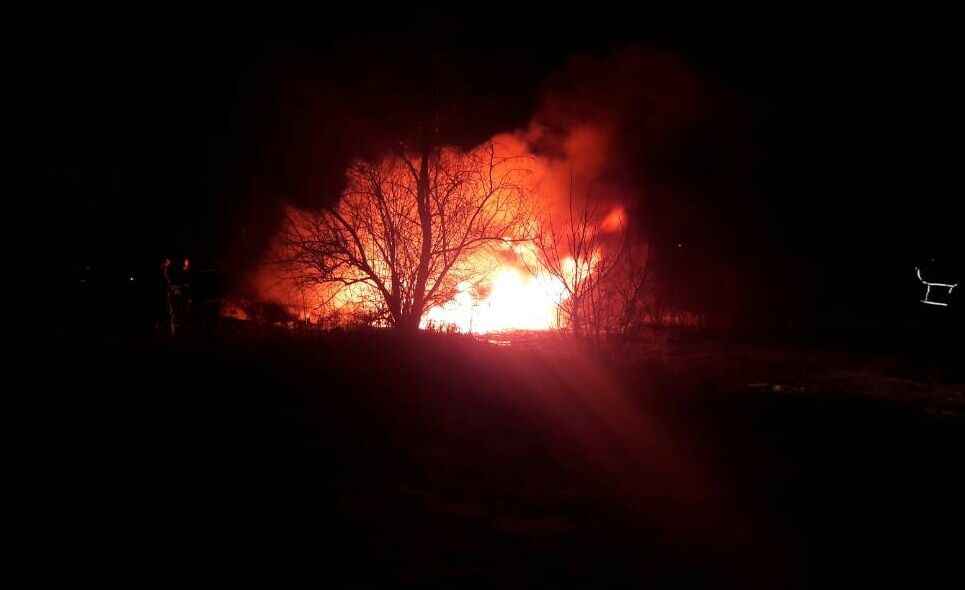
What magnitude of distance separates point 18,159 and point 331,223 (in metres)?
12.0

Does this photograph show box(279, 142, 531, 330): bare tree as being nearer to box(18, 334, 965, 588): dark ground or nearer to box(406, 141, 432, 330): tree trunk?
box(406, 141, 432, 330): tree trunk

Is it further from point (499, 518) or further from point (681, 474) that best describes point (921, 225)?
point (499, 518)

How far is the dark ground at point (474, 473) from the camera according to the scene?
204 inches

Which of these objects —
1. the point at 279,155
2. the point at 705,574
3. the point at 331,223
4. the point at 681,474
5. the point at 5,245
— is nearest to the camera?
the point at 705,574

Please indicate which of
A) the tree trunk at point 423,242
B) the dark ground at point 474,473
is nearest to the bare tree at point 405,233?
the tree trunk at point 423,242

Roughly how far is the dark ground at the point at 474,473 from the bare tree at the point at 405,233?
9.12 ft

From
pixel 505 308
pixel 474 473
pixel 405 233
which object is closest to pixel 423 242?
pixel 405 233

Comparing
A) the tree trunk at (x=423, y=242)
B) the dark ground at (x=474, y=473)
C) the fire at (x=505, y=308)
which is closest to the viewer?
the dark ground at (x=474, y=473)

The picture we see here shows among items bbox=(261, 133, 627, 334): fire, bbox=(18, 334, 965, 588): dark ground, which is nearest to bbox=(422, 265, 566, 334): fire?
bbox=(261, 133, 627, 334): fire

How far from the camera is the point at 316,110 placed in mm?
22641

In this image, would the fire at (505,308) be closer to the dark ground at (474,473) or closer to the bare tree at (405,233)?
the bare tree at (405,233)

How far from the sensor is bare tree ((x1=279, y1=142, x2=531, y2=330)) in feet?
49.5

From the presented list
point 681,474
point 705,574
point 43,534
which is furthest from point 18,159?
point 705,574

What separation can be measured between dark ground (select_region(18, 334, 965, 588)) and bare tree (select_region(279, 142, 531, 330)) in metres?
2.78
